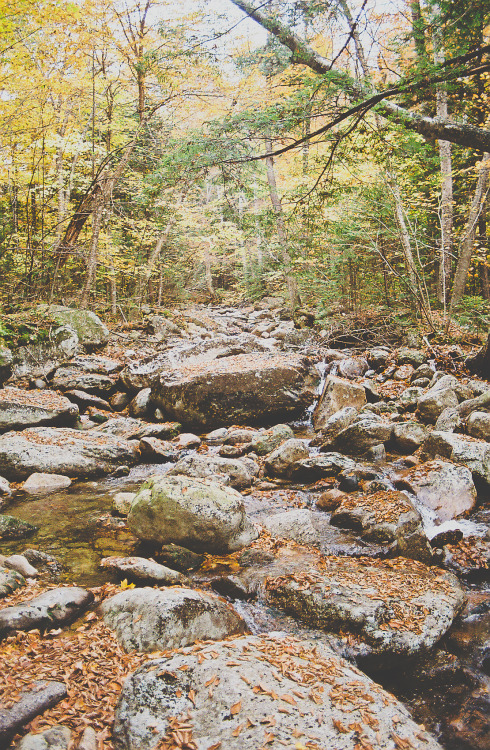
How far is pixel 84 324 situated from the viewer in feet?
38.9

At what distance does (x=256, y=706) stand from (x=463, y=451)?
4567 millimetres

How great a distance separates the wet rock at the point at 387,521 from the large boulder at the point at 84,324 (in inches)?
366

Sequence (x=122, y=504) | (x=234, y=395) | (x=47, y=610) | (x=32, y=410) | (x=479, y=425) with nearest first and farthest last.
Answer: (x=47, y=610) → (x=122, y=504) → (x=479, y=425) → (x=32, y=410) → (x=234, y=395)

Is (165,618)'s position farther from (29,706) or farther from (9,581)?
(9,581)

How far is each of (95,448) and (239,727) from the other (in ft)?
17.6

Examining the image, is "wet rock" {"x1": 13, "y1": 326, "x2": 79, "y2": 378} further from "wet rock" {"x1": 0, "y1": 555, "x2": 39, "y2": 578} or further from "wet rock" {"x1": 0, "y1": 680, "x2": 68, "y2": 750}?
"wet rock" {"x1": 0, "y1": 680, "x2": 68, "y2": 750}

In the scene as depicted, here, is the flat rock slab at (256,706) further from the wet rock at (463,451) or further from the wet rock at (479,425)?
the wet rock at (479,425)

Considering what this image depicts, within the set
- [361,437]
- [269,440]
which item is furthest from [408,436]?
[269,440]

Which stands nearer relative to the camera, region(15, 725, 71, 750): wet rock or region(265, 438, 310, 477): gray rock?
region(15, 725, 71, 750): wet rock

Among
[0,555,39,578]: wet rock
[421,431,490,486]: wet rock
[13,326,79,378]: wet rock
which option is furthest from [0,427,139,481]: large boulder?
[421,431,490,486]: wet rock

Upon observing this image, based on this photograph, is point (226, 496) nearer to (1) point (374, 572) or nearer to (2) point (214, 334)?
(1) point (374, 572)

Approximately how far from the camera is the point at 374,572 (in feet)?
12.2

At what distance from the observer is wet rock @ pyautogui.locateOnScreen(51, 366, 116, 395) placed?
A: 973 cm

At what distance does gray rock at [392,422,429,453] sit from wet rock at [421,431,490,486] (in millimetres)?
336
